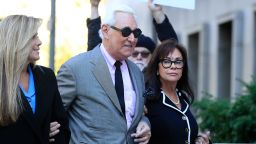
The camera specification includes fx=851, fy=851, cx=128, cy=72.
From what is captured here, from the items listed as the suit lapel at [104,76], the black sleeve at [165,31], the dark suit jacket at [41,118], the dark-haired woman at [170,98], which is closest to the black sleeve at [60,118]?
the dark suit jacket at [41,118]

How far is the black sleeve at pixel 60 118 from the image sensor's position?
588 cm

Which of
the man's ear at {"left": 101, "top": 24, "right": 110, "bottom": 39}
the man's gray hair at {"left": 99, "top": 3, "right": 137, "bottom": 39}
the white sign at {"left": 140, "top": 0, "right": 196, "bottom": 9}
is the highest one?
the white sign at {"left": 140, "top": 0, "right": 196, "bottom": 9}

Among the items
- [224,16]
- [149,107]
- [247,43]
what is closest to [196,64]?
[224,16]

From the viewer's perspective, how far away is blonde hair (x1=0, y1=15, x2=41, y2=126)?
547 cm

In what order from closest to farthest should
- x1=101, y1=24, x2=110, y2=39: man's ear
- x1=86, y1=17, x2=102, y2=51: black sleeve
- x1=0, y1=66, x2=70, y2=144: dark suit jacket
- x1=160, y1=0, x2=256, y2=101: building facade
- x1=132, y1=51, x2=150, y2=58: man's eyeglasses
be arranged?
x1=0, y1=66, x2=70, y2=144: dark suit jacket → x1=101, y1=24, x2=110, y2=39: man's ear → x1=86, y1=17, x2=102, y2=51: black sleeve → x1=132, y1=51, x2=150, y2=58: man's eyeglasses → x1=160, y1=0, x2=256, y2=101: building facade

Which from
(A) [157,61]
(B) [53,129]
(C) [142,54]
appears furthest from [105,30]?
(C) [142,54]

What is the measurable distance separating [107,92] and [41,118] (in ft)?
2.51

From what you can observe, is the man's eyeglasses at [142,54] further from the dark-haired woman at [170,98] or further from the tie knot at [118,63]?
the tie knot at [118,63]

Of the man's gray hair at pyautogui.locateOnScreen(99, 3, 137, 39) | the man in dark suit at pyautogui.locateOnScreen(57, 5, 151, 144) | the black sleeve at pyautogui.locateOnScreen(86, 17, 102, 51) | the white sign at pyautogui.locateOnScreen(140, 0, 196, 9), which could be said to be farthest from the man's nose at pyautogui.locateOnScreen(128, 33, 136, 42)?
the white sign at pyautogui.locateOnScreen(140, 0, 196, 9)

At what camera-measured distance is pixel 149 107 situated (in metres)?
6.84

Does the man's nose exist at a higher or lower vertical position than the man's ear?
lower

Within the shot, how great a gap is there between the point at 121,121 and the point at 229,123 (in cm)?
518

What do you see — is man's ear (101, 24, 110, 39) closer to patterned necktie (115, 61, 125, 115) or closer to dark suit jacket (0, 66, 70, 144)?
patterned necktie (115, 61, 125, 115)

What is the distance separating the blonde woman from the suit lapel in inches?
20.3
